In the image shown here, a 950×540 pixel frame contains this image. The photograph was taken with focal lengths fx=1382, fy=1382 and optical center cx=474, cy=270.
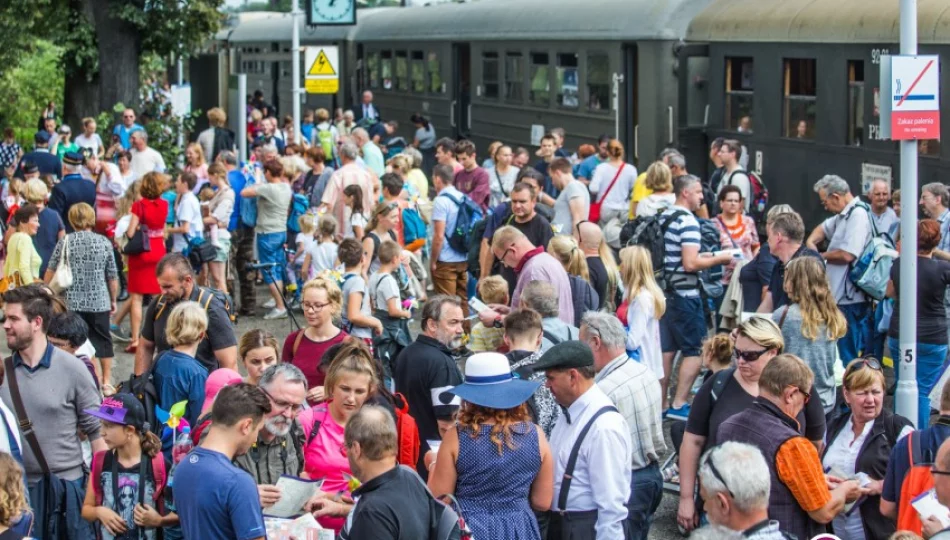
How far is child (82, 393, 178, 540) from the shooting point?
602cm

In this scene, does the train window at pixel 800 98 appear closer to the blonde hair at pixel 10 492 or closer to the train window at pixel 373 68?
the blonde hair at pixel 10 492

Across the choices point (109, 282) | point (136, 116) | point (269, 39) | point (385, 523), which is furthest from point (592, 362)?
point (269, 39)

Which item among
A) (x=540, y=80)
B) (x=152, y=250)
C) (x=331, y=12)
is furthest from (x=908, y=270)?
(x=540, y=80)

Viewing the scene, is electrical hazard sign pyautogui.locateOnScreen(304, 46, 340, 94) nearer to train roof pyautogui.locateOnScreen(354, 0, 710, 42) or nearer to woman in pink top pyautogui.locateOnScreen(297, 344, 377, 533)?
train roof pyautogui.locateOnScreen(354, 0, 710, 42)

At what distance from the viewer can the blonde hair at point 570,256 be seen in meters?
9.58

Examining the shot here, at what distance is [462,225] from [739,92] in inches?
238

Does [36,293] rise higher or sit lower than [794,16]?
lower

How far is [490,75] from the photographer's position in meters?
24.2

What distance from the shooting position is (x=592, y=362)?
584 centimetres

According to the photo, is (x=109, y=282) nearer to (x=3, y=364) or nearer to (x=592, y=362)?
(x=3, y=364)

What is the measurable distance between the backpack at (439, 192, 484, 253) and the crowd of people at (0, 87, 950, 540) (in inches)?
2.3

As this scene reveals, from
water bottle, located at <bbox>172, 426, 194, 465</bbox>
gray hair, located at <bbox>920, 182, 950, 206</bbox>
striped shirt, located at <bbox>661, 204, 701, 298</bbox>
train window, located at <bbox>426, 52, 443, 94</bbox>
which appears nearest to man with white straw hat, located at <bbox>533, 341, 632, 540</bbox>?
water bottle, located at <bbox>172, 426, 194, 465</bbox>

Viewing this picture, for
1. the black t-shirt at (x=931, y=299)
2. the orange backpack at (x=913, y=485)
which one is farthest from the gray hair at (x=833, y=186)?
the orange backpack at (x=913, y=485)

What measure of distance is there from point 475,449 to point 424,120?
18641 millimetres
